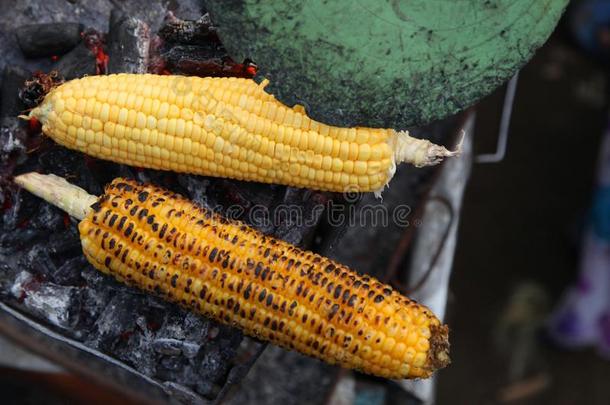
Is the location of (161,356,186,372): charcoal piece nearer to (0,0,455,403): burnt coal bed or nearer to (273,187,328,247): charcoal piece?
(0,0,455,403): burnt coal bed

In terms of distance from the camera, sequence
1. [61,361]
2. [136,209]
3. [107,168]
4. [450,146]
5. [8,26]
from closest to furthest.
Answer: [61,361], [136,209], [107,168], [8,26], [450,146]

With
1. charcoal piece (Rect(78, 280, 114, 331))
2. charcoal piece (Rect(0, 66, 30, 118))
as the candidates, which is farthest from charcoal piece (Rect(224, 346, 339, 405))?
charcoal piece (Rect(0, 66, 30, 118))

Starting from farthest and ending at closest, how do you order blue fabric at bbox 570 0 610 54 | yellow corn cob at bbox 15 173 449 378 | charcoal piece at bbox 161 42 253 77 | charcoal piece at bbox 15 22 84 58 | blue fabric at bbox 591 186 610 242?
blue fabric at bbox 570 0 610 54, blue fabric at bbox 591 186 610 242, charcoal piece at bbox 15 22 84 58, charcoal piece at bbox 161 42 253 77, yellow corn cob at bbox 15 173 449 378

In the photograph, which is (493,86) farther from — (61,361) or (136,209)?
(61,361)

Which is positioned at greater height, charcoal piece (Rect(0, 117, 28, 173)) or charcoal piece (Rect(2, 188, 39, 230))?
charcoal piece (Rect(0, 117, 28, 173))

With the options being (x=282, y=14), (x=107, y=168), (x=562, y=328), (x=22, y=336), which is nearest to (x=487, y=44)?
(x=282, y=14)

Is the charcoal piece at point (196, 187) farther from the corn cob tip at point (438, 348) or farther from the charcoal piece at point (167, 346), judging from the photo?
the corn cob tip at point (438, 348)

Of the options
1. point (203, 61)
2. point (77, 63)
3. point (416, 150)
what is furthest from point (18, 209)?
point (416, 150)
